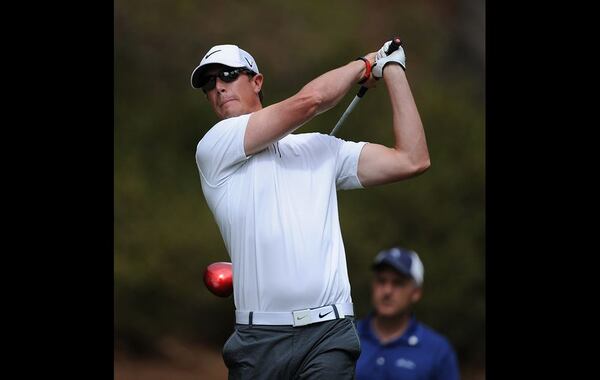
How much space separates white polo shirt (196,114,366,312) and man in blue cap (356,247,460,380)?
1.52 m

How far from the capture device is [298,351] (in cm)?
394

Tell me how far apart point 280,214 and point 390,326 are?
70.7 inches

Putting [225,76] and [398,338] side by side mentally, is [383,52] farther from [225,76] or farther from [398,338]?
[398,338]

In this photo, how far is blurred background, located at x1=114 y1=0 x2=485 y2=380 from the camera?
956 centimetres

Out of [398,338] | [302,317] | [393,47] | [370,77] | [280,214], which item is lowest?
[398,338]

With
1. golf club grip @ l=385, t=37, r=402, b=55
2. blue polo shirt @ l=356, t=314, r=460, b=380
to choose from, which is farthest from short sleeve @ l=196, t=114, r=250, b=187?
blue polo shirt @ l=356, t=314, r=460, b=380

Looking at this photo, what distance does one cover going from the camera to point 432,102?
10.3m

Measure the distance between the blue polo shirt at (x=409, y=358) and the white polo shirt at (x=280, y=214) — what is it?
4.97ft

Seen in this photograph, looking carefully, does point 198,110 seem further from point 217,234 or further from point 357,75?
point 357,75

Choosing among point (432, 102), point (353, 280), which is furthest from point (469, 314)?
point (432, 102)

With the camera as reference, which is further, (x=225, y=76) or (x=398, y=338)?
(x=398, y=338)

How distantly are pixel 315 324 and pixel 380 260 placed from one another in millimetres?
1846

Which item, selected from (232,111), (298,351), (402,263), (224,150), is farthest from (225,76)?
(402,263)

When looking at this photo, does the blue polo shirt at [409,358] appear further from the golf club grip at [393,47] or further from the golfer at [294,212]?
the golf club grip at [393,47]
